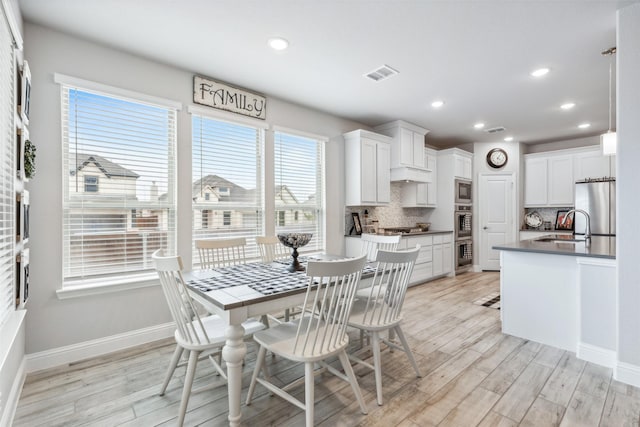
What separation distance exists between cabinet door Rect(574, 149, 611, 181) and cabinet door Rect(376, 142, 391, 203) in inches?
149

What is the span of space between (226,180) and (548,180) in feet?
20.2

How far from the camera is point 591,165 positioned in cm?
558

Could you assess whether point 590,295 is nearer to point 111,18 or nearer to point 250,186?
point 250,186

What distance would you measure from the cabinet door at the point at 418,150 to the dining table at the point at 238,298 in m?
3.36

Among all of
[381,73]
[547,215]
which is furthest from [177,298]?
[547,215]

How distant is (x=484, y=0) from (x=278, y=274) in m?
2.41

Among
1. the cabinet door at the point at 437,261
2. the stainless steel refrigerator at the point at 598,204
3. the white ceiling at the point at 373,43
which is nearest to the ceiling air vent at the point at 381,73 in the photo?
the white ceiling at the point at 373,43

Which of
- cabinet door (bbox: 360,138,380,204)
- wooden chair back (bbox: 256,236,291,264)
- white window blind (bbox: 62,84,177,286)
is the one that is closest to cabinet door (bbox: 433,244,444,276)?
cabinet door (bbox: 360,138,380,204)

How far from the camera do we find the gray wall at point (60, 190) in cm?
240

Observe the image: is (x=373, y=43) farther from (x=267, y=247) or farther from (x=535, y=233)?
(x=535, y=233)

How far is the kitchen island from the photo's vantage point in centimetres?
238

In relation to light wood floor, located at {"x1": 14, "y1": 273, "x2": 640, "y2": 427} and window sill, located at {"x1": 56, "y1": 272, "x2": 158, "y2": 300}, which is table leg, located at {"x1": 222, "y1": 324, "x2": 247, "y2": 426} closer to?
light wood floor, located at {"x1": 14, "y1": 273, "x2": 640, "y2": 427}

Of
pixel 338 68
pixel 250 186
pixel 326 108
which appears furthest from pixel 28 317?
pixel 326 108

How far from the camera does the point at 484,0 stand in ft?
6.97
